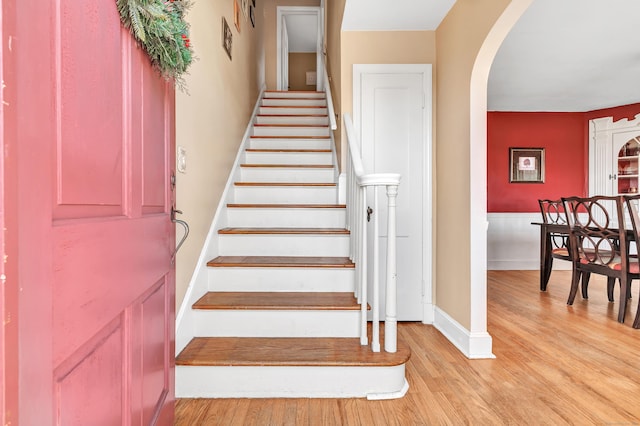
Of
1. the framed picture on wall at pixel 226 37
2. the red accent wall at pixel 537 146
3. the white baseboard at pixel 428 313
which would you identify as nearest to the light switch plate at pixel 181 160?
the framed picture on wall at pixel 226 37

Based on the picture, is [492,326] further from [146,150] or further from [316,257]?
[146,150]

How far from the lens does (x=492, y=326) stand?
2658mm

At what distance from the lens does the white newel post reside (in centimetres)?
171

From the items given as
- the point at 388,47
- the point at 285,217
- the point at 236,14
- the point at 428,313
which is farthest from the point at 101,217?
the point at 236,14

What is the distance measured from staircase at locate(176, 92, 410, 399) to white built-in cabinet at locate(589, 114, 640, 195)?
14.4 ft

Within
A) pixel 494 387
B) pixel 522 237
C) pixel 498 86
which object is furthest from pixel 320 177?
pixel 522 237

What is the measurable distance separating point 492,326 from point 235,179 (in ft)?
7.79

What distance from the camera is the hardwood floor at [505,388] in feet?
4.99

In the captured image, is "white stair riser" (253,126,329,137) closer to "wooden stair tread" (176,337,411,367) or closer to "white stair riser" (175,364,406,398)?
"wooden stair tread" (176,337,411,367)

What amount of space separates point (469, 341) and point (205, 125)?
2089 mm

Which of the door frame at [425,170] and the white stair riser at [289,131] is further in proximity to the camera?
the white stair riser at [289,131]

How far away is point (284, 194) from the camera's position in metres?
2.84

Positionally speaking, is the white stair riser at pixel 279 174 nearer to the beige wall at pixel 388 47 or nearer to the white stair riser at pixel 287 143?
the white stair riser at pixel 287 143

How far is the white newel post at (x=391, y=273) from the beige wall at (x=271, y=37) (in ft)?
15.7
